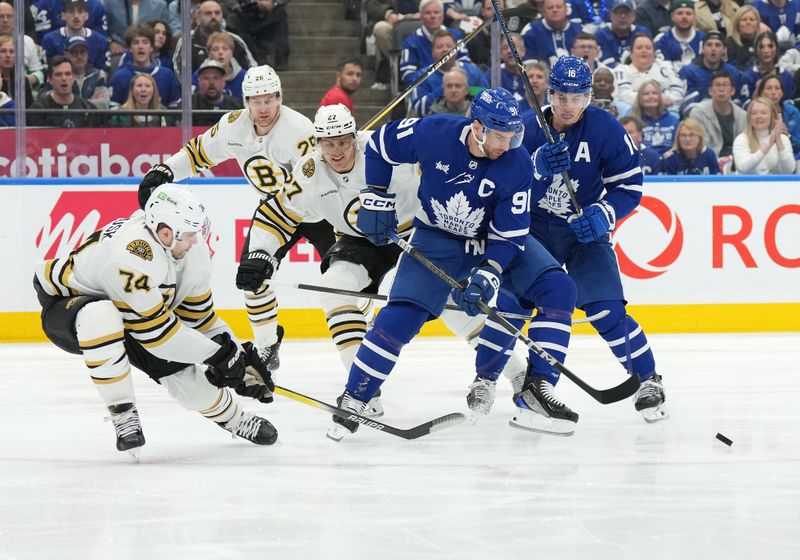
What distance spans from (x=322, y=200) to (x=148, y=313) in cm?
112

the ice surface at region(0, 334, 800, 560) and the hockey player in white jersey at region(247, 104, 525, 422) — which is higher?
the hockey player in white jersey at region(247, 104, 525, 422)

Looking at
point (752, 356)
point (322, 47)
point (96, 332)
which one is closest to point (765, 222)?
point (752, 356)

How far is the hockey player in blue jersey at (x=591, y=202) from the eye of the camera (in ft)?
13.2

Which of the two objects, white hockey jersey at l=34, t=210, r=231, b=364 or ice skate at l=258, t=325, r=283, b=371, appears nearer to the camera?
white hockey jersey at l=34, t=210, r=231, b=364

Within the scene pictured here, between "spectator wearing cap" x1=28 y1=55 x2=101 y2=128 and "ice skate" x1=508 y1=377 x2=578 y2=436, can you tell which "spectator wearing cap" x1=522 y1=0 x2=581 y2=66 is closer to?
"spectator wearing cap" x1=28 y1=55 x2=101 y2=128

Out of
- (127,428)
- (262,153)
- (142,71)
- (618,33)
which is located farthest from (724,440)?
(142,71)

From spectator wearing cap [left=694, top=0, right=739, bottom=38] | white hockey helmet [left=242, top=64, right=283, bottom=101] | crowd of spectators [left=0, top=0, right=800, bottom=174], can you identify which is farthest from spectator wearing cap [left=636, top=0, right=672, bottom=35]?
white hockey helmet [left=242, top=64, right=283, bottom=101]

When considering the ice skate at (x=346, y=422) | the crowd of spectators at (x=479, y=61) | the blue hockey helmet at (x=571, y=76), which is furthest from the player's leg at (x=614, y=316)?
the crowd of spectators at (x=479, y=61)

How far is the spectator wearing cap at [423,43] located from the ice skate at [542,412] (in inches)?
104

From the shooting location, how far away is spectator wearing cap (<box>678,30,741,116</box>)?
657 centimetres

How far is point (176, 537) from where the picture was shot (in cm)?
282

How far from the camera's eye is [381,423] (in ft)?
12.6

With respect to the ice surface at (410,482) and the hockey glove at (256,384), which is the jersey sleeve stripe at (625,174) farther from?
the hockey glove at (256,384)

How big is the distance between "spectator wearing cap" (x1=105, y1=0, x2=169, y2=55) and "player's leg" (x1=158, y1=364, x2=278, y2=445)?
9.58ft
